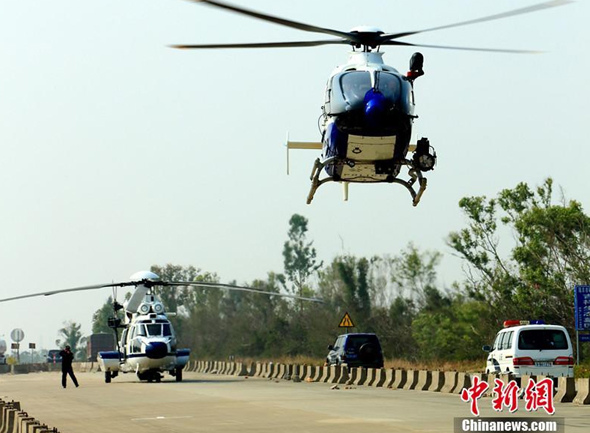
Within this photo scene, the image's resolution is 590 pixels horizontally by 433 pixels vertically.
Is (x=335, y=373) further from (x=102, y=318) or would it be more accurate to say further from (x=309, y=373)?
(x=102, y=318)

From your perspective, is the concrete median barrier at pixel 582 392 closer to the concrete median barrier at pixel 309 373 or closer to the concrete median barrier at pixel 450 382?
the concrete median barrier at pixel 450 382

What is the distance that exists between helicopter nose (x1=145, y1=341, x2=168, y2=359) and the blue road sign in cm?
1688

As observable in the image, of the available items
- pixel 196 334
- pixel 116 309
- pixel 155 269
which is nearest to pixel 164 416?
pixel 116 309

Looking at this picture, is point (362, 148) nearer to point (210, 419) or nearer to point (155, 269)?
point (210, 419)

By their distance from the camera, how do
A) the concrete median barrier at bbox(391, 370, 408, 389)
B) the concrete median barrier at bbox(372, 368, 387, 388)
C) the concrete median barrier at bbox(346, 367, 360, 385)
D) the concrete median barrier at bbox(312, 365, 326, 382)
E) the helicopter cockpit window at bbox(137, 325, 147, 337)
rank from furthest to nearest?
the concrete median barrier at bbox(312, 365, 326, 382)
the helicopter cockpit window at bbox(137, 325, 147, 337)
the concrete median barrier at bbox(346, 367, 360, 385)
the concrete median barrier at bbox(372, 368, 387, 388)
the concrete median barrier at bbox(391, 370, 408, 389)

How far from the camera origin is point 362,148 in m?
24.0

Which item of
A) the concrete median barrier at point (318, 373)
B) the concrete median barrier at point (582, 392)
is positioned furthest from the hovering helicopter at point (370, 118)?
the concrete median barrier at point (318, 373)

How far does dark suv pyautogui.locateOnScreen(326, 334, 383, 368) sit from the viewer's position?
150 feet

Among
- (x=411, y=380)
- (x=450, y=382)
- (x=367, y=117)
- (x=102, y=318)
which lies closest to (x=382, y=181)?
(x=367, y=117)

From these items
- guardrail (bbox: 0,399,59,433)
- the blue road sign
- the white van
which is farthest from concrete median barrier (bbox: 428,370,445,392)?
guardrail (bbox: 0,399,59,433)

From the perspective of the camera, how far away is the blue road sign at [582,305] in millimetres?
34969

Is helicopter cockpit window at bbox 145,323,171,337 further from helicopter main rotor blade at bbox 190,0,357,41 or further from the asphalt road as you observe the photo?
helicopter main rotor blade at bbox 190,0,357,41

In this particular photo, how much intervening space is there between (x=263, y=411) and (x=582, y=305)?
13354 millimetres

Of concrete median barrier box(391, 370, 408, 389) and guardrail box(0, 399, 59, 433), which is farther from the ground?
concrete median barrier box(391, 370, 408, 389)
